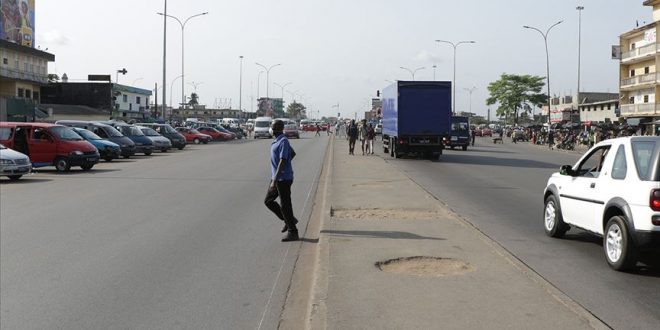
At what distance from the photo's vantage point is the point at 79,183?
17.9m

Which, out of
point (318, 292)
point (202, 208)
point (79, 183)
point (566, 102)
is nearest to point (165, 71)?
point (79, 183)

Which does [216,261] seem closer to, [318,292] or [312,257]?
[312,257]

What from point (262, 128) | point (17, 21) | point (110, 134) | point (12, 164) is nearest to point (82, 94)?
point (17, 21)

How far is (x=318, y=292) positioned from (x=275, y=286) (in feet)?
2.54

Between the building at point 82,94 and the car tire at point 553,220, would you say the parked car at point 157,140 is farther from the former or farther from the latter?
the building at point 82,94

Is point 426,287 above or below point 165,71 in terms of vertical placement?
below

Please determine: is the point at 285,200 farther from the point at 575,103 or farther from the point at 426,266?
the point at 575,103

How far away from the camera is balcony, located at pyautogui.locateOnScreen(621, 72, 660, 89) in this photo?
196 ft

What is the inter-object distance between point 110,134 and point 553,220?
25884 mm

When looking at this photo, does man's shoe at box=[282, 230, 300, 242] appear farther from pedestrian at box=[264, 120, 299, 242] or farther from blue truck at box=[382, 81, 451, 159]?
blue truck at box=[382, 81, 451, 159]

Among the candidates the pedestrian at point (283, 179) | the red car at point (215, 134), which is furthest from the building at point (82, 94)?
the pedestrian at point (283, 179)

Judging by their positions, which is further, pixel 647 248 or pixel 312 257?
pixel 312 257

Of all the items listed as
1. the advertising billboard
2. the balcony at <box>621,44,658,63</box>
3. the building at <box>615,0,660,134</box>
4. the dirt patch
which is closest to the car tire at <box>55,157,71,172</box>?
the dirt patch

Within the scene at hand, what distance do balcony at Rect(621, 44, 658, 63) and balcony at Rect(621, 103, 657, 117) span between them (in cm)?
471
